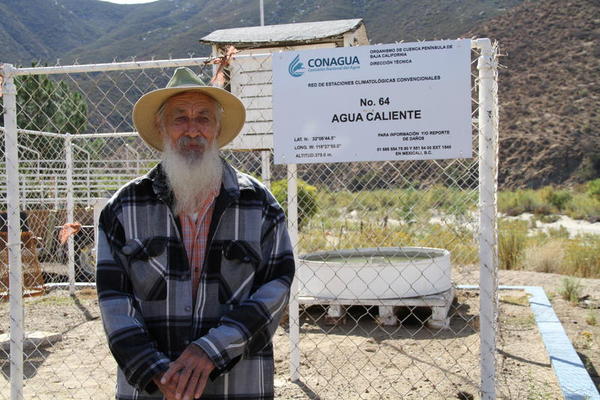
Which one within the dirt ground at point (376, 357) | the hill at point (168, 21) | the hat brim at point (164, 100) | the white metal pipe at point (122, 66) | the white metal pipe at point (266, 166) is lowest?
the dirt ground at point (376, 357)

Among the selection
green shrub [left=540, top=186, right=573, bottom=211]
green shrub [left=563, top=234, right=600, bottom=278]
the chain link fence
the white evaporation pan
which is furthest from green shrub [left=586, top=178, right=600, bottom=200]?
the white evaporation pan

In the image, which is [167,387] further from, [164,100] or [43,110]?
[43,110]

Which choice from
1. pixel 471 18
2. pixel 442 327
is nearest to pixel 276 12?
pixel 471 18

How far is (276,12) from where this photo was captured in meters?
64.5

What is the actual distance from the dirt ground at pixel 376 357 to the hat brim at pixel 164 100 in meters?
2.07

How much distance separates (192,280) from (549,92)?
1649 inches

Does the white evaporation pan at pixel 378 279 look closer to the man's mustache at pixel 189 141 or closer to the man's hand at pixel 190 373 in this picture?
the man's mustache at pixel 189 141

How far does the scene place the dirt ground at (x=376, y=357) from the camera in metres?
4.21

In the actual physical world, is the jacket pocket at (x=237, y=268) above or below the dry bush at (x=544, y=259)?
above

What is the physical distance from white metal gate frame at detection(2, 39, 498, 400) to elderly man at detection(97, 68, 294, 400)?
4.02 feet

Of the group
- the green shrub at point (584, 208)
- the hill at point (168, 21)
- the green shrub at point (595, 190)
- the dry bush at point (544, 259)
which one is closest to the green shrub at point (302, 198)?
the dry bush at point (544, 259)

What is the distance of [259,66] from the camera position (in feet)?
11.9

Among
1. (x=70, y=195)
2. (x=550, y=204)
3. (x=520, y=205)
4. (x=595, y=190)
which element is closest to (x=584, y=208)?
(x=595, y=190)

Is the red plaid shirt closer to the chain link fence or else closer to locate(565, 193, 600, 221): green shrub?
the chain link fence
